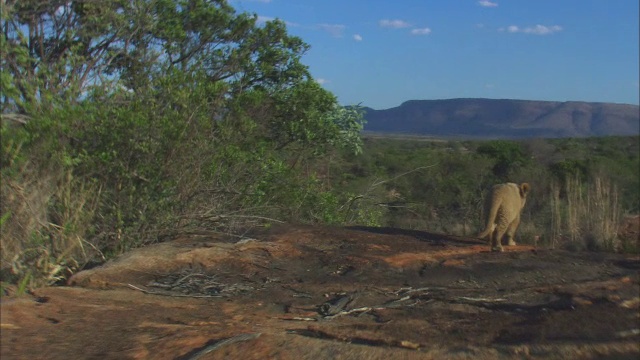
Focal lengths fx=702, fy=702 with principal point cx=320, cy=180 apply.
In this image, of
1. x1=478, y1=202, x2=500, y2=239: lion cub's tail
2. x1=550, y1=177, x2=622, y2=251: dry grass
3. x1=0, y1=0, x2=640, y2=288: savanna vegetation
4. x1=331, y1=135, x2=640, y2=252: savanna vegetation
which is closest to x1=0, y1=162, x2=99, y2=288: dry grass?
x1=0, y1=0, x2=640, y2=288: savanna vegetation

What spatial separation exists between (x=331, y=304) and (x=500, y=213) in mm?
3932

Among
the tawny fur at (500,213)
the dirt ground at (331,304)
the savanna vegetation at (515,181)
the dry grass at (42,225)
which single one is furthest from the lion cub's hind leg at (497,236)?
the dry grass at (42,225)

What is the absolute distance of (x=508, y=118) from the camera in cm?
6359

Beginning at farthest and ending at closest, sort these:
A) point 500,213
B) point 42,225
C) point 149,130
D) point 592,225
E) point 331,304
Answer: point 592,225 < point 500,213 < point 149,130 < point 42,225 < point 331,304

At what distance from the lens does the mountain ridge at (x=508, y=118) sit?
3728cm

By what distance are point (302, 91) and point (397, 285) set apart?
23.1 feet

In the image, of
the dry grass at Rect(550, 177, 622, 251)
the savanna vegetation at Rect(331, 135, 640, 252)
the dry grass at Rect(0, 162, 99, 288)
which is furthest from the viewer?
the savanna vegetation at Rect(331, 135, 640, 252)

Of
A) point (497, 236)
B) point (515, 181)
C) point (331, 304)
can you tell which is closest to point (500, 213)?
point (497, 236)

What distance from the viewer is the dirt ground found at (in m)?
4.56

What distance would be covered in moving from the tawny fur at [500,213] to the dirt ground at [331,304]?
28cm

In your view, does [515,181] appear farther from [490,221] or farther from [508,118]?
[508,118]

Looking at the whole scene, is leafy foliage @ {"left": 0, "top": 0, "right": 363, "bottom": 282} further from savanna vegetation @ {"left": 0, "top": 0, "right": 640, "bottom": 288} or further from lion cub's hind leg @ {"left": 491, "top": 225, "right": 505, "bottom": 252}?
lion cub's hind leg @ {"left": 491, "top": 225, "right": 505, "bottom": 252}

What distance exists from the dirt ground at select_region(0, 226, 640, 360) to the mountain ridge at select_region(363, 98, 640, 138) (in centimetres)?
2281

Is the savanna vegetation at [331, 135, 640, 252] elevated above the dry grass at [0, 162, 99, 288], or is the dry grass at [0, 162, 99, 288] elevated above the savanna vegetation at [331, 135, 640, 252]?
the dry grass at [0, 162, 99, 288]
